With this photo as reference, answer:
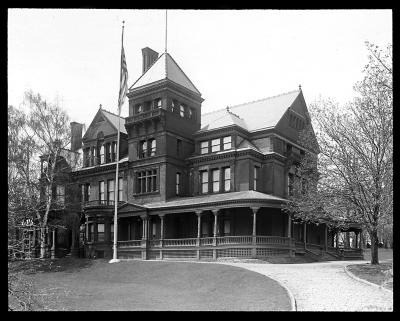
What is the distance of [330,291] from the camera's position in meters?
20.0

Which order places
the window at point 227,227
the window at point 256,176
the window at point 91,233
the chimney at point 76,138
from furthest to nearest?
the chimney at point 76,138, the window at point 91,233, the window at point 256,176, the window at point 227,227

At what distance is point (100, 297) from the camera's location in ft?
77.8

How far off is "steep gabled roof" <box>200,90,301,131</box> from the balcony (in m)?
4.30

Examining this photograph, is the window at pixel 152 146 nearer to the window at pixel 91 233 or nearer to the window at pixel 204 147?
the window at pixel 204 147

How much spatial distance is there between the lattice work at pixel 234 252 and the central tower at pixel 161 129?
7995 mm

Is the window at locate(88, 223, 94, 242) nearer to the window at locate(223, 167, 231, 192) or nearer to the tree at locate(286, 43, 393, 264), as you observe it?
the window at locate(223, 167, 231, 192)

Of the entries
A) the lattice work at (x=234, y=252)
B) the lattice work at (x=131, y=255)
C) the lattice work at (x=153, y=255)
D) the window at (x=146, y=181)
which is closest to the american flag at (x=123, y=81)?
the window at (x=146, y=181)

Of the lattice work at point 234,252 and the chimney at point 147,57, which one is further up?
the chimney at point 147,57

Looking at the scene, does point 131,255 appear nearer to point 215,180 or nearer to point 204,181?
point 204,181

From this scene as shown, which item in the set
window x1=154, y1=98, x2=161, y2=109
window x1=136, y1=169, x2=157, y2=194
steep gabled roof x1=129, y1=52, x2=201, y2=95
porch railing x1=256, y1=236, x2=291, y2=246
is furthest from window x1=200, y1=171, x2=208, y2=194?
steep gabled roof x1=129, y1=52, x2=201, y2=95

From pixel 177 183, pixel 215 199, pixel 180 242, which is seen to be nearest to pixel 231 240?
pixel 215 199

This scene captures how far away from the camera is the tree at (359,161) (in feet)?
84.0
